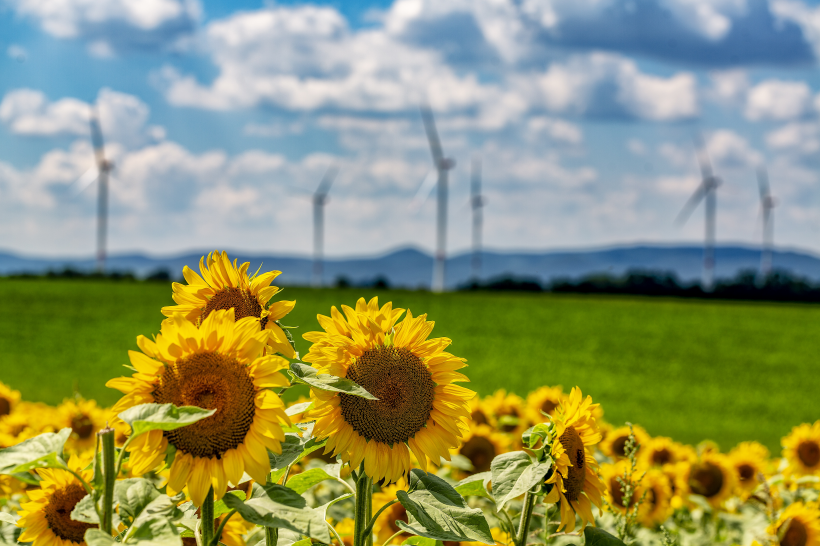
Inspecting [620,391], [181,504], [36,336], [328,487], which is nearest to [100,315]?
[36,336]

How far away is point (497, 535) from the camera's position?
2.59 m

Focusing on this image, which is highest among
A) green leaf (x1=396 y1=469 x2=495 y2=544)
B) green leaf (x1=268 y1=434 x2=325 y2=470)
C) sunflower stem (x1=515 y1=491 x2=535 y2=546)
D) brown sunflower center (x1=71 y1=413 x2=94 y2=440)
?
green leaf (x1=268 y1=434 x2=325 y2=470)

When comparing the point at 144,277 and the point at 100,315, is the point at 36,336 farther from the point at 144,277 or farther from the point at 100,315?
the point at 144,277

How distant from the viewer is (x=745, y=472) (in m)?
5.34

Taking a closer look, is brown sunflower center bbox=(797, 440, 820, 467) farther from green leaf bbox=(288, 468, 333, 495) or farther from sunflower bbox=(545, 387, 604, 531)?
green leaf bbox=(288, 468, 333, 495)

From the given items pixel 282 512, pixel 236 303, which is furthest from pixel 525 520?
pixel 236 303

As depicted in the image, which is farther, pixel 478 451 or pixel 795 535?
pixel 478 451

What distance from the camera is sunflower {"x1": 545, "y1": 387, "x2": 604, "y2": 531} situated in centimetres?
200

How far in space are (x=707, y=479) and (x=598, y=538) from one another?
3.25 metres

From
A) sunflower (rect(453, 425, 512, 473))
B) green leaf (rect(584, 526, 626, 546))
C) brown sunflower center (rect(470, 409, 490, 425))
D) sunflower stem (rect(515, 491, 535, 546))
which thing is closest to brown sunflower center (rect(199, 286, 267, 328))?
sunflower stem (rect(515, 491, 535, 546))

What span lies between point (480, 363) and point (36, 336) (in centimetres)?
1640

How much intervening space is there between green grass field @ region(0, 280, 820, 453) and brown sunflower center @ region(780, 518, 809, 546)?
10.7 meters

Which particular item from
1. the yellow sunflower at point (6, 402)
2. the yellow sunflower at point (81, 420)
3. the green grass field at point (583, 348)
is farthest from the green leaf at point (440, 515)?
the green grass field at point (583, 348)

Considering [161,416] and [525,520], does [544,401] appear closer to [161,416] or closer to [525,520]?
[525,520]
